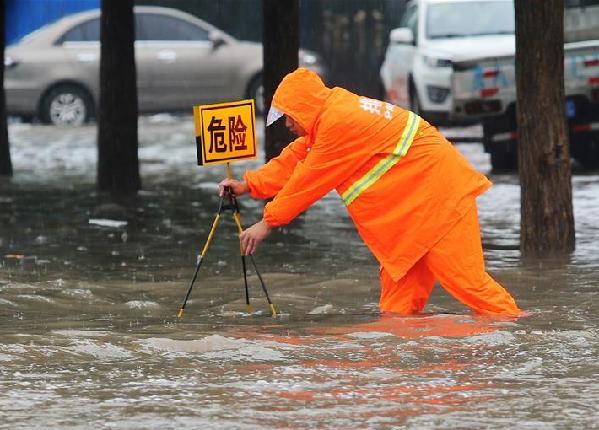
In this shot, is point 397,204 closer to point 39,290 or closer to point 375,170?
point 375,170

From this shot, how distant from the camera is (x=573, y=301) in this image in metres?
9.97

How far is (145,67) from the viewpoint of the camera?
86.9 feet

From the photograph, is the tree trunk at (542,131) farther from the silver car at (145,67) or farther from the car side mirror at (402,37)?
the silver car at (145,67)

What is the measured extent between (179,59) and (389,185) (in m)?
18.0

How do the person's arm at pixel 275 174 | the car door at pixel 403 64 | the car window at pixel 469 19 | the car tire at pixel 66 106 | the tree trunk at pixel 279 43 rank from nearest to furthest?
the person's arm at pixel 275 174, the tree trunk at pixel 279 43, the car window at pixel 469 19, the car door at pixel 403 64, the car tire at pixel 66 106

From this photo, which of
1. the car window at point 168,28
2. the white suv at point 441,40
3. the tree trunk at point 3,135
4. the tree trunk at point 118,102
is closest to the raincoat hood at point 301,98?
the tree trunk at point 118,102

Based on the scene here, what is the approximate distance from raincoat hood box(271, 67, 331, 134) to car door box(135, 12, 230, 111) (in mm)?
17903

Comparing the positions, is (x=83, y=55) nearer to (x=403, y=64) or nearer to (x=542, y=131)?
(x=403, y=64)

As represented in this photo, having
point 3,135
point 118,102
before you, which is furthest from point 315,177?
point 3,135

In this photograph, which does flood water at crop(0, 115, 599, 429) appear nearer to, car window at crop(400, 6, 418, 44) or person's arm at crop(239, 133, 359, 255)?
person's arm at crop(239, 133, 359, 255)

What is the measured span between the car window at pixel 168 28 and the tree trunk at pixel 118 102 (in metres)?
9.67

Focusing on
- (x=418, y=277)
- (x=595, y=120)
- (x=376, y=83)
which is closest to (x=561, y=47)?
(x=418, y=277)

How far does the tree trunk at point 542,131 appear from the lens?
39.2ft

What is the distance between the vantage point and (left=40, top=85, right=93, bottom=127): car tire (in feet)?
85.0
